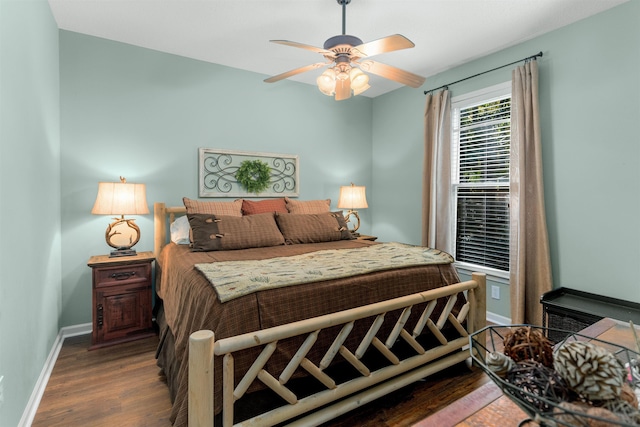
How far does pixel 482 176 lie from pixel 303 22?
7.45 ft

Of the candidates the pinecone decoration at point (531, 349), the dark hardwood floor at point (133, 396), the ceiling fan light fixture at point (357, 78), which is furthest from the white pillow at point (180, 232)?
the pinecone decoration at point (531, 349)

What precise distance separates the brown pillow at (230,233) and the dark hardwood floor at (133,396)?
0.94 metres

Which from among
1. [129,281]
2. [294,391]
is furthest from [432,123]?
[129,281]

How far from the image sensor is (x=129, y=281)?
265cm

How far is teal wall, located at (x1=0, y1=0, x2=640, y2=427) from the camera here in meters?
1.65

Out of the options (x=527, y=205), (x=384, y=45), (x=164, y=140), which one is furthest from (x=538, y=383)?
(x=164, y=140)

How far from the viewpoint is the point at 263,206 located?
3.37m

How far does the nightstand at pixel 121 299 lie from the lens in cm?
254

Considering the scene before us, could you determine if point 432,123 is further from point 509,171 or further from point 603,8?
point 603,8

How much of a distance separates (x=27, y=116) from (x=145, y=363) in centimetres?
173

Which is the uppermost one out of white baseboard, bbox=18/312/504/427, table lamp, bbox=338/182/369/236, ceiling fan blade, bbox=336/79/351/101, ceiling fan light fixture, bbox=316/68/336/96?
ceiling fan light fixture, bbox=316/68/336/96

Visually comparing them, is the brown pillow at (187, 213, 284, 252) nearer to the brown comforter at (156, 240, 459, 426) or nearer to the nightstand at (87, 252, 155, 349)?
the brown comforter at (156, 240, 459, 426)

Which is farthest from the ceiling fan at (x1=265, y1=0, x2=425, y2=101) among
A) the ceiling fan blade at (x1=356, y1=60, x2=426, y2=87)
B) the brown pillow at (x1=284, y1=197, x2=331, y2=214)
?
the brown pillow at (x1=284, y1=197, x2=331, y2=214)

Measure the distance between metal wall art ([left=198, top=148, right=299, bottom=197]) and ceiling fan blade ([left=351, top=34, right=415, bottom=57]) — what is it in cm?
187
